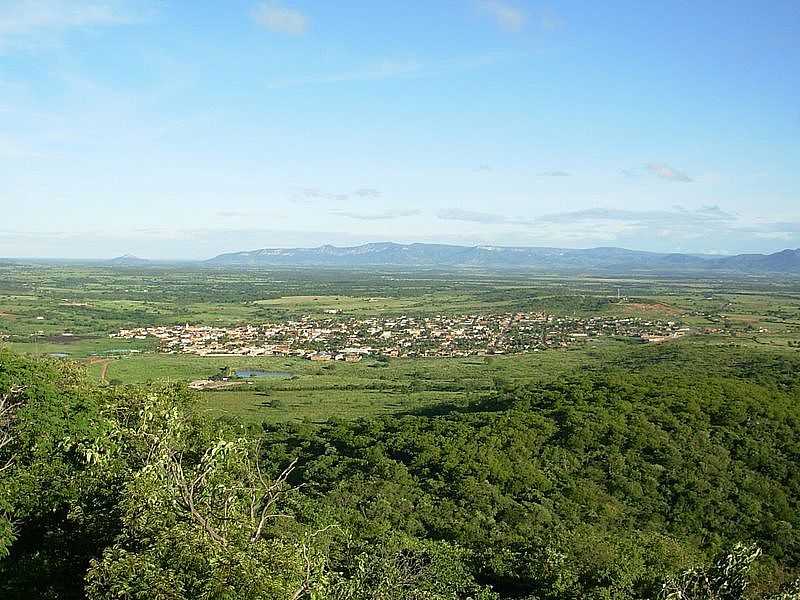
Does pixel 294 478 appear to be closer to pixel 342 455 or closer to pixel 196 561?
pixel 342 455

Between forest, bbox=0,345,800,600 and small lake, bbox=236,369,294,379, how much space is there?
24075mm

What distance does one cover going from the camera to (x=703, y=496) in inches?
883

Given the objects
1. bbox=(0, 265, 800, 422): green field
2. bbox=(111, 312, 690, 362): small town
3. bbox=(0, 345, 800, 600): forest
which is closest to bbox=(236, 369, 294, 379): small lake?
bbox=(0, 265, 800, 422): green field

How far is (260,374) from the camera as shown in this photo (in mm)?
58156

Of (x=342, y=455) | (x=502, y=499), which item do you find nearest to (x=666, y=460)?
(x=502, y=499)

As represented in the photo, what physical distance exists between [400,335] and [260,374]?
26.5 metres

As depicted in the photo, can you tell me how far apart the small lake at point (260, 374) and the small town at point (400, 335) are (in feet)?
25.2

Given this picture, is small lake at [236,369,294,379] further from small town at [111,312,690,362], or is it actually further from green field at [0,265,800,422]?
small town at [111,312,690,362]

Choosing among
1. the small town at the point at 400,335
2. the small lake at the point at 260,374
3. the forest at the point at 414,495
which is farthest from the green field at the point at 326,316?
the forest at the point at 414,495

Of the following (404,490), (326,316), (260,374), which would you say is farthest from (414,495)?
(326,316)

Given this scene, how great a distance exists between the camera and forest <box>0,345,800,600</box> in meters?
10.0

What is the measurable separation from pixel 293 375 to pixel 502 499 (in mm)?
38280

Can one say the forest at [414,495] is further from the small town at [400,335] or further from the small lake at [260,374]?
the small town at [400,335]

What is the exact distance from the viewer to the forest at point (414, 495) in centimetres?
1003
